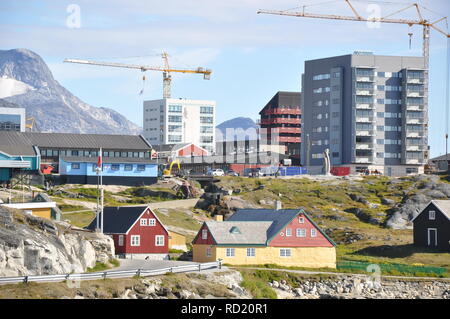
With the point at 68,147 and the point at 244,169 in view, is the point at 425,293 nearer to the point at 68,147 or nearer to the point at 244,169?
the point at 68,147

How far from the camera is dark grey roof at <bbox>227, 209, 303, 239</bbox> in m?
91.9

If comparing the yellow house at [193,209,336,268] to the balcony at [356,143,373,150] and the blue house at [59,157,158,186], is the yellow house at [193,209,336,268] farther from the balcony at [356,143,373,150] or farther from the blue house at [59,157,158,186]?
the balcony at [356,143,373,150]

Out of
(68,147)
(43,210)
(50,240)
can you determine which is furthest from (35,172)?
(50,240)

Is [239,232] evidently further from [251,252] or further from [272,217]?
[272,217]

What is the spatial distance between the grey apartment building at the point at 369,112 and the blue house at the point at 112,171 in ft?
171

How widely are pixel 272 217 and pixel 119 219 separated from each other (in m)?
16.0

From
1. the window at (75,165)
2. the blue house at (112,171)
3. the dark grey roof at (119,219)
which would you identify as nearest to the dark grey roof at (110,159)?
the blue house at (112,171)

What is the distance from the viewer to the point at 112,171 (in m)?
146

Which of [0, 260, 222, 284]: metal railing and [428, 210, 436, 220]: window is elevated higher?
[428, 210, 436, 220]: window

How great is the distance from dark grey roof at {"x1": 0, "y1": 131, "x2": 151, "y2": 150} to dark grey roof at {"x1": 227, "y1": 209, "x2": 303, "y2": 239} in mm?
54588

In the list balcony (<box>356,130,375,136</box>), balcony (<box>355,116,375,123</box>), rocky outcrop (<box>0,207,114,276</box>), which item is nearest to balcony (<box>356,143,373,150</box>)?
balcony (<box>356,130,375,136</box>)

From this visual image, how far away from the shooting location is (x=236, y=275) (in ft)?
260
